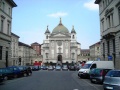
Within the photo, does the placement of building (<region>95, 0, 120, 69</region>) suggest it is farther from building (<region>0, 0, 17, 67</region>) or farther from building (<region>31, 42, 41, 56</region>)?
building (<region>31, 42, 41, 56</region>)

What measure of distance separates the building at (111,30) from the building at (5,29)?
18056 mm

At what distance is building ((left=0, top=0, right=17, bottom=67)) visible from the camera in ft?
128

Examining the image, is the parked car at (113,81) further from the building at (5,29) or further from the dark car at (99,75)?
the building at (5,29)

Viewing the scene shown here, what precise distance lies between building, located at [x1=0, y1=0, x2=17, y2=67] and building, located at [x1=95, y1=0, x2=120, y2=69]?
18.1 metres

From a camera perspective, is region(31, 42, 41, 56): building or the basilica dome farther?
region(31, 42, 41, 56): building

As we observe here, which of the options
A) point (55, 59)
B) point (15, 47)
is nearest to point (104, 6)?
point (15, 47)

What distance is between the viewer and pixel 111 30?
35.2 m

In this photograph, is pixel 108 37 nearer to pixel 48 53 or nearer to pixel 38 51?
pixel 48 53

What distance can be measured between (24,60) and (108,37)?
3347 inches

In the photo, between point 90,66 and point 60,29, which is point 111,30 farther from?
point 60,29

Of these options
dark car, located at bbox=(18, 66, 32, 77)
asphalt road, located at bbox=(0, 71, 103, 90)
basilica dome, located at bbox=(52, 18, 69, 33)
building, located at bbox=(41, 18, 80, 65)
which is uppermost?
basilica dome, located at bbox=(52, 18, 69, 33)

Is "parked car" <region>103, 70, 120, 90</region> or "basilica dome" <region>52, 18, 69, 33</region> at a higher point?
"basilica dome" <region>52, 18, 69, 33</region>

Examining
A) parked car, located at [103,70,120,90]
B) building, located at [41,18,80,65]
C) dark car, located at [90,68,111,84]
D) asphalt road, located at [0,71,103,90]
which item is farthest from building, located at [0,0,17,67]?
building, located at [41,18,80,65]

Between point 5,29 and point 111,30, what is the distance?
19433 mm
